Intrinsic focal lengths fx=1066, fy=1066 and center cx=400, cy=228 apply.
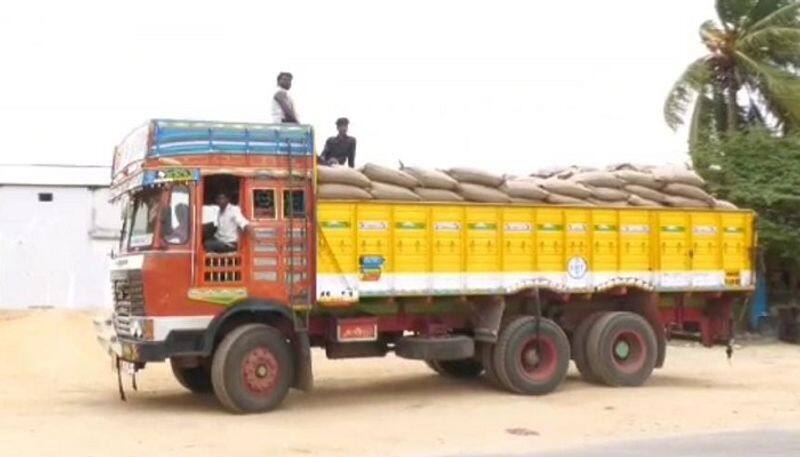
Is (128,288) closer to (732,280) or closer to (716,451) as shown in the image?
(716,451)

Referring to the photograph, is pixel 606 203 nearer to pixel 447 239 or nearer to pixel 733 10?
pixel 447 239

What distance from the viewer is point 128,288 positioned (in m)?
12.0

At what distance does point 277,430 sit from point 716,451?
14.1ft

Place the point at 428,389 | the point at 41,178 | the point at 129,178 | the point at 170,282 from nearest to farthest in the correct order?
the point at 170,282
the point at 129,178
the point at 428,389
the point at 41,178

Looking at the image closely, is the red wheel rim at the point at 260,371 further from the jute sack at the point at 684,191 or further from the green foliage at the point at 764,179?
the green foliage at the point at 764,179

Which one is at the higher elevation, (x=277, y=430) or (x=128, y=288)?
(x=128, y=288)

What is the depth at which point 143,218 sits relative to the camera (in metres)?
12.1

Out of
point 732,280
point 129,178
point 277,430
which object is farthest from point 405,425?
point 732,280

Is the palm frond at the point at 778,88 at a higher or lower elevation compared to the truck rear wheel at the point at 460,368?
higher

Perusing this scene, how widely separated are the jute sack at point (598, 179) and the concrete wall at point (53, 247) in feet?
56.6

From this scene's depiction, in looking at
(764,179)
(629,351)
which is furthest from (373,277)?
(764,179)

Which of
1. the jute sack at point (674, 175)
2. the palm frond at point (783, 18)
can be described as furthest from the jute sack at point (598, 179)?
the palm frond at point (783, 18)

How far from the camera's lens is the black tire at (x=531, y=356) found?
13539 mm

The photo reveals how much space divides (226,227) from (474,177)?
340cm
